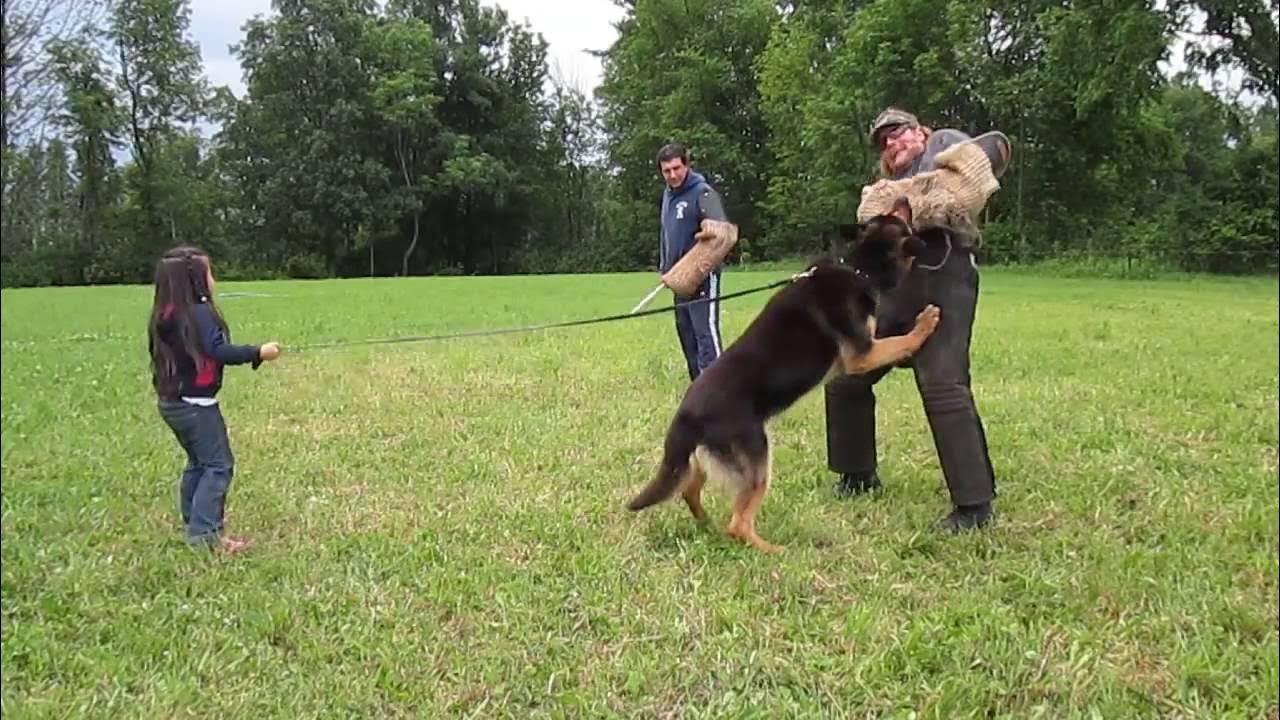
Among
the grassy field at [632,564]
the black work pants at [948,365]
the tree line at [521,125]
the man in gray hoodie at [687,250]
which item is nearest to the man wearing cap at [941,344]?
the black work pants at [948,365]

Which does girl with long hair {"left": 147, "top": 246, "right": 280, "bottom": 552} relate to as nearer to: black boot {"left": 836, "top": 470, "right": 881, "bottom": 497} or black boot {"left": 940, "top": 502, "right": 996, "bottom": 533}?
black boot {"left": 836, "top": 470, "right": 881, "bottom": 497}

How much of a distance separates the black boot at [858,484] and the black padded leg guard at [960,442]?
2.59ft

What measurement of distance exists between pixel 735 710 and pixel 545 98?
194cm

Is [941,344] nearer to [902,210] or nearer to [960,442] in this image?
[960,442]

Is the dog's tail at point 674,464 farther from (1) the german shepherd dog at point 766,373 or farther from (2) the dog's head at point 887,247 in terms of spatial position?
(2) the dog's head at point 887,247

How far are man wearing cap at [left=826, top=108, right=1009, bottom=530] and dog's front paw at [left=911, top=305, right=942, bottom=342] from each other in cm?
3

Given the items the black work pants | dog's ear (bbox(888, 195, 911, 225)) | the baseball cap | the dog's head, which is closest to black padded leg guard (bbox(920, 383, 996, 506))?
the black work pants

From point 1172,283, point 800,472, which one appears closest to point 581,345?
point 800,472

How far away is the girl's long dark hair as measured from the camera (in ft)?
5.57

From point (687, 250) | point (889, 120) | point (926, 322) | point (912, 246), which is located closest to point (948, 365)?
point (926, 322)

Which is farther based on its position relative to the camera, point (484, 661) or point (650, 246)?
point (650, 246)

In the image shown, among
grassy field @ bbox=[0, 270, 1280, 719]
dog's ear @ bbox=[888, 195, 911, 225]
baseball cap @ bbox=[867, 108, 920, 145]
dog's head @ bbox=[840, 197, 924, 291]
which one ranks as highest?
baseball cap @ bbox=[867, 108, 920, 145]

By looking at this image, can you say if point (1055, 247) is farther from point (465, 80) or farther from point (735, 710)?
point (735, 710)

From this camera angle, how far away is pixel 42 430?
1.70m
